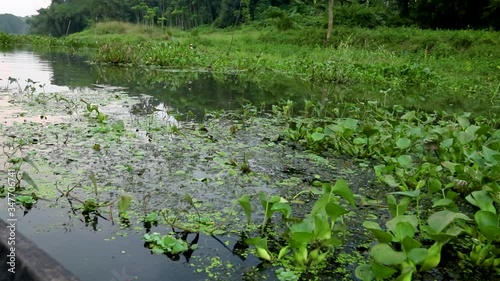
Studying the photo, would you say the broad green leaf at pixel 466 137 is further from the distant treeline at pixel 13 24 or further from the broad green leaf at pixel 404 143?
the distant treeline at pixel 13 24

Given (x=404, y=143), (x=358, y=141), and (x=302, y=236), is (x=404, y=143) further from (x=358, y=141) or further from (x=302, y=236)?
(x=302, y=236)

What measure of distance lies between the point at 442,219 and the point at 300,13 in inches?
1145

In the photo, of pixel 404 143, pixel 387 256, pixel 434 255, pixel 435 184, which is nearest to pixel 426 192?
pixel 404 143

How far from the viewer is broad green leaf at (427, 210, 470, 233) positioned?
150 cm

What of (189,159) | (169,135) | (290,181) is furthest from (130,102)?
(290,181)

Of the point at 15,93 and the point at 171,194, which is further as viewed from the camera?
the point at 15,93

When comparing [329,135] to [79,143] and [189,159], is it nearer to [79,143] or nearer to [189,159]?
[189,159]

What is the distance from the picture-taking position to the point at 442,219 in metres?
1.53

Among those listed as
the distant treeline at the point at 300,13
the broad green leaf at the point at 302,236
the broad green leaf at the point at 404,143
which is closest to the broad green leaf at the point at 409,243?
the broad green leaf at the point at 302,236

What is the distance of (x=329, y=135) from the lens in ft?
10.7

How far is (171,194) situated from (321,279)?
3.24 ft

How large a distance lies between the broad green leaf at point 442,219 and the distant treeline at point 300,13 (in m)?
10.1

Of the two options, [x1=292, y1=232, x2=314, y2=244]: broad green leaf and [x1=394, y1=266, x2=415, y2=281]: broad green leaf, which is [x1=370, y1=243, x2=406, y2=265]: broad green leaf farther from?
[x1=292, y1=232, x2=314, y2=244]: broad green leaf

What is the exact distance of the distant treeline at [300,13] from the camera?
18531 mm
